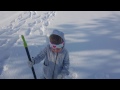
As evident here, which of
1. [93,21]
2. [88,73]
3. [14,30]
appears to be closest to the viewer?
[88,73]

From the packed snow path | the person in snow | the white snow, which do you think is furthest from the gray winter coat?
the packed snow path

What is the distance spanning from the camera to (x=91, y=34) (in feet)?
19.0

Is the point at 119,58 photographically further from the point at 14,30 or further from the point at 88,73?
the point at 14,30

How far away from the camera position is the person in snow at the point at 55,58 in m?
2.83

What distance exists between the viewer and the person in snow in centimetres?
283

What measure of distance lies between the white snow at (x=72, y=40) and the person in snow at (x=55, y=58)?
0.97 meters

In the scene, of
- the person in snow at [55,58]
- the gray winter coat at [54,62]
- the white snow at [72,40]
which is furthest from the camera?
the white snow at [72,40]

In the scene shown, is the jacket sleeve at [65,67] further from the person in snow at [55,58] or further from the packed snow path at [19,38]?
the packed snow path at [19,38]

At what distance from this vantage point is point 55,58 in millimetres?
2977

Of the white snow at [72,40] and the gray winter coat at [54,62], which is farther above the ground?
the gray winter coat at [54,62]

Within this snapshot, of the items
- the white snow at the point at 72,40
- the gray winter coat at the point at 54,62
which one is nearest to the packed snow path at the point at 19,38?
the white snow at the point at 72,40
